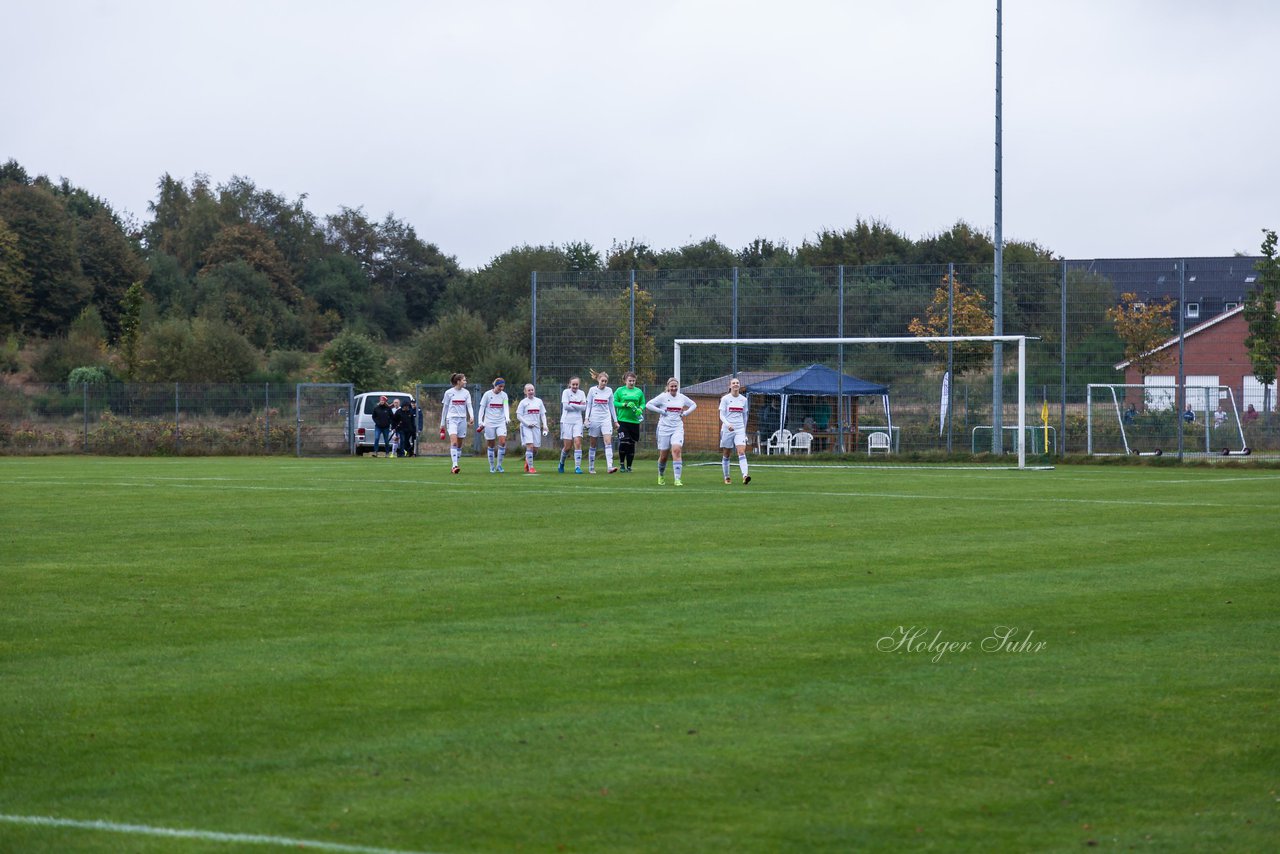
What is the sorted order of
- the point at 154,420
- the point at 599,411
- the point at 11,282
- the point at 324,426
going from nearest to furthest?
the point at 599,411 < the point at 324,426 < the point at 154,420 < the point at 11,282

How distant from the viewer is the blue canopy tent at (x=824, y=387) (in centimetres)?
3644

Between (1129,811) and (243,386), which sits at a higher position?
(243,386)

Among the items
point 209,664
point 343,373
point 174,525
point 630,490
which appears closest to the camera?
point 209,664

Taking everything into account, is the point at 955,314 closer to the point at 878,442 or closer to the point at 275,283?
Answer: the point at 878,442

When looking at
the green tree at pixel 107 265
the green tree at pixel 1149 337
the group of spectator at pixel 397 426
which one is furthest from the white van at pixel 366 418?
the green tree at pixel 107 265

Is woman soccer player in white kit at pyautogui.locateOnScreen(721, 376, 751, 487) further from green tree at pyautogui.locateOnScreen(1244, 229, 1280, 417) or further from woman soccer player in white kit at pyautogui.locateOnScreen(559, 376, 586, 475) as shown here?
green tree at pyautogui.locateOnScreen(1244, 229, 1280, 417)

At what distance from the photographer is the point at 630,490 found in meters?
22.5

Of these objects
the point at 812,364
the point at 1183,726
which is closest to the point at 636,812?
the point at 1183,726

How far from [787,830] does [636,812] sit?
569 millimetres

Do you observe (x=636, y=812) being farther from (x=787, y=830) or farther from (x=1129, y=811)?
(x=1129, y=811)

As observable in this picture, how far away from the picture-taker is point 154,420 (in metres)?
45.2

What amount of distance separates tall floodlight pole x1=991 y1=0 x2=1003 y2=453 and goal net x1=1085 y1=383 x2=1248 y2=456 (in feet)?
7.24

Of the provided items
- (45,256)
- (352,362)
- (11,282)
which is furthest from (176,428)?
(45,256)

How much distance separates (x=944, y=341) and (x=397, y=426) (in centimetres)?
1548
